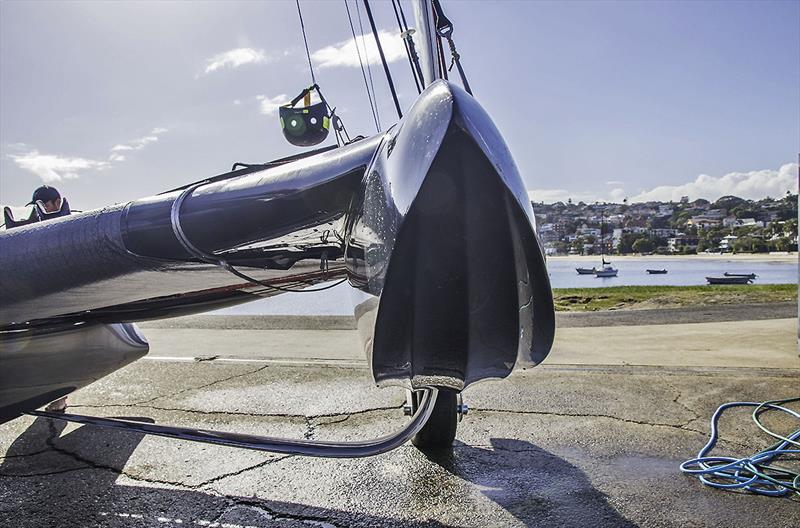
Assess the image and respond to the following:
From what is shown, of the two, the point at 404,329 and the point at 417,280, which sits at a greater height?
the point at 417,280

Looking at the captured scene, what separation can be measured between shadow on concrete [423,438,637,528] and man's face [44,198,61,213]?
11.3 ft

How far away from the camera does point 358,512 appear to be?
9.65ft

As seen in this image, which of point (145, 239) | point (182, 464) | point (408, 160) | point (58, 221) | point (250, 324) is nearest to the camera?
point (408, 160)

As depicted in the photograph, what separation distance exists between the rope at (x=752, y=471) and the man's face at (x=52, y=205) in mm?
4786

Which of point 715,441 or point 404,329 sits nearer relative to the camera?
point 404,329

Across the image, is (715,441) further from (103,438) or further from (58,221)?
(103,438)

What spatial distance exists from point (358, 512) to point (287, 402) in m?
2.20

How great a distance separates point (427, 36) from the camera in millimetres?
2518

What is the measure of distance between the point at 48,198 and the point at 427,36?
3622 mm

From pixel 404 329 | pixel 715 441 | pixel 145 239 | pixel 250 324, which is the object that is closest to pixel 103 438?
pixel 145 239

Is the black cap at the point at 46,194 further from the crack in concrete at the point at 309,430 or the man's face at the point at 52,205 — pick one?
the crack in concrete at the point at 309,430

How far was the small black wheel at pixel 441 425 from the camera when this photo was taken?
3.63 meters

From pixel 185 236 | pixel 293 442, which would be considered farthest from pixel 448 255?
pixel 293 442

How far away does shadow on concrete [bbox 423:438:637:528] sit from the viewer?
9.42 ft
